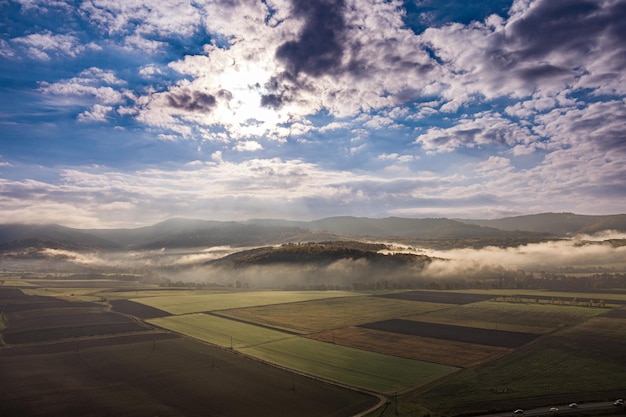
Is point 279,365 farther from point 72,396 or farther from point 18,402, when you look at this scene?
point 18,402

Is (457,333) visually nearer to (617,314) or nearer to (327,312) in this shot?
(327,312)

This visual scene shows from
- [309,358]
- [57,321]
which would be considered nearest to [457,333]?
[309,358]

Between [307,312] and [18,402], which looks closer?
[18,402]

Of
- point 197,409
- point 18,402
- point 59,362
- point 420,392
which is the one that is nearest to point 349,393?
point 420,392

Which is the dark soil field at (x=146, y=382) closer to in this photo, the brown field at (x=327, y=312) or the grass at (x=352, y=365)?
the grass at (x=352, y=365)

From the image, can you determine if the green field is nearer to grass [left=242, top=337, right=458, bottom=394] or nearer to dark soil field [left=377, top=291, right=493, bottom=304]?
grass [left=242, top=337, right=458, bottom=394]

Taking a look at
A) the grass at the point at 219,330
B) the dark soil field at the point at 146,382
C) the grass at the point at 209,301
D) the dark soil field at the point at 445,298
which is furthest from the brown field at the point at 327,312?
the dark soil field at the point at 146,382
